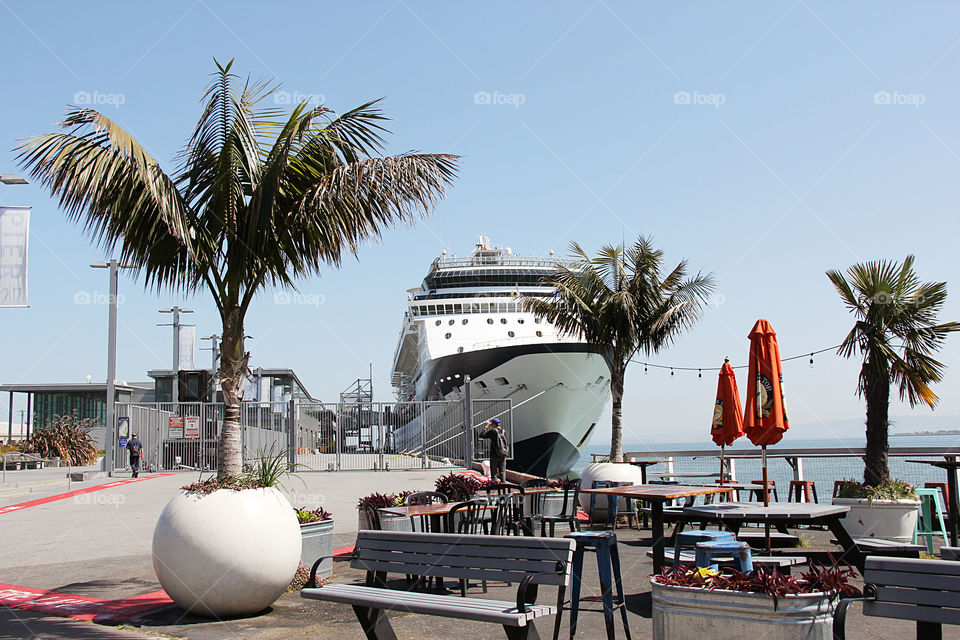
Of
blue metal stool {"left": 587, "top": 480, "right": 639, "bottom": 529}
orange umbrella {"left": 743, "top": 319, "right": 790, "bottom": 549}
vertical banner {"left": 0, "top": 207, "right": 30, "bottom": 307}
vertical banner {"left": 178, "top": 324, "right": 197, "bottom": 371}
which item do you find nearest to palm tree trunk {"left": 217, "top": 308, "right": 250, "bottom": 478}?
orange umbrella {"left": 743, "top": 319, "right": 790, "bottom": 549}

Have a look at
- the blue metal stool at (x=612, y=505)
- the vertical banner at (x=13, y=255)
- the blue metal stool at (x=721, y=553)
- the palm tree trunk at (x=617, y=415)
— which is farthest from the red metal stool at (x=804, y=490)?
the vertical banner at (x=13, y=255)

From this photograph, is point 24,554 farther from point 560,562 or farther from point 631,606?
point 560,562

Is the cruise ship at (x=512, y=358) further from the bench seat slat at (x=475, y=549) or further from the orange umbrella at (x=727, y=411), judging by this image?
the bench seat slat at (x=475, y=549)

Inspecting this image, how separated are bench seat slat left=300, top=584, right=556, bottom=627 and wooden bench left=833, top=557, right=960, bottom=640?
145 centimetres

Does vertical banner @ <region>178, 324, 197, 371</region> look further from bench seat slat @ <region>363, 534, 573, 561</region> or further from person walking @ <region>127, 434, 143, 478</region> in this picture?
bench seat slat @ <region>363, 534, 573, 561</region>

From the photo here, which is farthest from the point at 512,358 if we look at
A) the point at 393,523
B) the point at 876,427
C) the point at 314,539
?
the point at 314,539

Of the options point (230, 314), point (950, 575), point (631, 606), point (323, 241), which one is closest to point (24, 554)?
point (230, 314)

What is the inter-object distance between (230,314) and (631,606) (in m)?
4.36

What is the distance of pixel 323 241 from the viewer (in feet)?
25.2

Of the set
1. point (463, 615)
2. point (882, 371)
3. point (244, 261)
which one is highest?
point (244, 261)

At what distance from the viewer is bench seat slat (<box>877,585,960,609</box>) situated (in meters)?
3.35

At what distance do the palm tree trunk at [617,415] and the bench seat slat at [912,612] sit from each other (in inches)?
444

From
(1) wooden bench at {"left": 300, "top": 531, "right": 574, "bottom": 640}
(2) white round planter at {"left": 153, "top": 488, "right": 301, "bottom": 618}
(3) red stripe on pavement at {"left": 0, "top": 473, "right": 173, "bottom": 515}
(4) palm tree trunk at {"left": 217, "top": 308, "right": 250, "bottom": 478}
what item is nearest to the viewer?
(1) wooden bench at {"left": 300, "top": 531, "right": 574, "bottom": 640}

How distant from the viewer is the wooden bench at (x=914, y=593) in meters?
3.36
